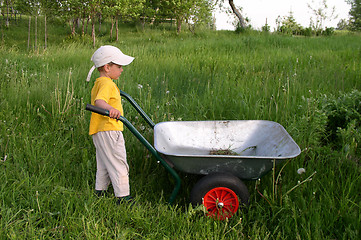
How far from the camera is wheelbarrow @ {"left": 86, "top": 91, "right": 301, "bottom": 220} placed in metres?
2.39

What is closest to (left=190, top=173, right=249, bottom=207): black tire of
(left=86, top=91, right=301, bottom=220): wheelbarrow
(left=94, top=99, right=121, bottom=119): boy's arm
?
(left=86, top=91, right=301, bottom=220): wheelbarrow

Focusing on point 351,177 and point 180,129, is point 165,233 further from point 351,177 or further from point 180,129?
point 351,177

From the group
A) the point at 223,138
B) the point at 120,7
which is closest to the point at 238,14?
the point at 120,7

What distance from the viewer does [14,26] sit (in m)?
19.8

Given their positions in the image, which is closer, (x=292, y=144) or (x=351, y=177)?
(x=292, y=144)

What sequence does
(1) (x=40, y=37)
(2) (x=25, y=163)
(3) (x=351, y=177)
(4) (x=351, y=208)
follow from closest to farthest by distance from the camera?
(4) (x=351, y=208) < (3) (x=351, y=177) < (2) (x=25, y=163) < (1) (x=40, y=37)

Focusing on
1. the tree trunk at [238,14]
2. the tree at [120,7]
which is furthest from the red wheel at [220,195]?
the tree trunk at [238,14]

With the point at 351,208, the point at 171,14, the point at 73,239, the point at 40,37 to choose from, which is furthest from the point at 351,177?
the point at 40,37

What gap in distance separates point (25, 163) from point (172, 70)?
118 inches

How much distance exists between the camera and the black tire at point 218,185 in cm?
239

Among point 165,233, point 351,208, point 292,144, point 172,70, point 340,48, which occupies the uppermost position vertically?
point 340,48

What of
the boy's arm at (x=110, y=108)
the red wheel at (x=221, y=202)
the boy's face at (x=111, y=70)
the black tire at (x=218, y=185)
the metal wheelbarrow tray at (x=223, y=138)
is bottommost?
the red wheel at (x=221, y=202)

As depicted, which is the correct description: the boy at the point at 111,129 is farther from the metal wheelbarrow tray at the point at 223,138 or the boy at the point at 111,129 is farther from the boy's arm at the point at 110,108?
the metal wheelbarrow tray at the point at 223,138

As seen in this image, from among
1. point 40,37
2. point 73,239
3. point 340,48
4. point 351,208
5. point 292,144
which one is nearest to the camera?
point 73,239
